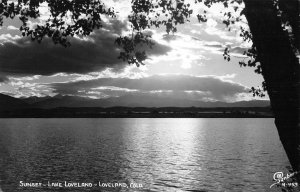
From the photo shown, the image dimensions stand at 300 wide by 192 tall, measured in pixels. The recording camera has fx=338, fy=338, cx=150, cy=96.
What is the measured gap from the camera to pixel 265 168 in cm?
6066

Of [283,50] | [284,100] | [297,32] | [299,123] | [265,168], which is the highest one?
[297,32]

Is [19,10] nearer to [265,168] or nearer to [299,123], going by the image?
[299,123]

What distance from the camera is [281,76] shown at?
17.6 feet

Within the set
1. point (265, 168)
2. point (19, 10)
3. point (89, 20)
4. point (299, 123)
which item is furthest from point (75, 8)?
point (265, 168)

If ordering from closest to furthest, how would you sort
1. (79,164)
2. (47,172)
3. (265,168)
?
(47,172)
(265,168)
(79,164)

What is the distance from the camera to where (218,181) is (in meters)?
49.7

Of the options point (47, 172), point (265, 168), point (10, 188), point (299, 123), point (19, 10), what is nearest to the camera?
point (299, 123)

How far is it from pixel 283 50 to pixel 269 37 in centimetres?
33

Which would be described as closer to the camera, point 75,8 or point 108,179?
point 75,8

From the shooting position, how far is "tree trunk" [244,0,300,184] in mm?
5348

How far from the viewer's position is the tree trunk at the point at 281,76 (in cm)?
535

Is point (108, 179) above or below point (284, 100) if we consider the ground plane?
below

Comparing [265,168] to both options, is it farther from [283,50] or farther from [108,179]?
[283,50]

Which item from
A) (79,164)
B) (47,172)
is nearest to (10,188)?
(47,172)
